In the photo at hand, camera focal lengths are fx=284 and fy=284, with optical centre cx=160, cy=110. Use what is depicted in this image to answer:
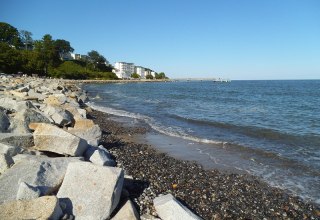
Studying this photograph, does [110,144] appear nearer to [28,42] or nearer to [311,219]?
[311,219]

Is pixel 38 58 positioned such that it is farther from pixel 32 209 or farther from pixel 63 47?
pixel 32 209

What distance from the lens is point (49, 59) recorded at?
112 m

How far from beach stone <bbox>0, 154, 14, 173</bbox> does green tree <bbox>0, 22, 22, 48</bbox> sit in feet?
396

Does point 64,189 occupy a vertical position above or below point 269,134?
above

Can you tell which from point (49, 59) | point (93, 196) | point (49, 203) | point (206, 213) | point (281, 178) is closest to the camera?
point (49, 203)

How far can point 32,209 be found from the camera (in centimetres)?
460

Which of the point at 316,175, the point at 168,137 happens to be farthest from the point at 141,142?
the point at 316,175

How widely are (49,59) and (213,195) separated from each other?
115m

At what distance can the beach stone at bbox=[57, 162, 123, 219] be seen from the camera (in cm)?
525

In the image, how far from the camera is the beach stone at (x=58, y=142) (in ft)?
23.1

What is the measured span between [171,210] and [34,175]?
277 cm

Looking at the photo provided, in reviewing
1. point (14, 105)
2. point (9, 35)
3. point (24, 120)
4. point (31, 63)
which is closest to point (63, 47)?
point (9, 35)

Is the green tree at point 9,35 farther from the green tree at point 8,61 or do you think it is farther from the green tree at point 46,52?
the green tree at point 8,61

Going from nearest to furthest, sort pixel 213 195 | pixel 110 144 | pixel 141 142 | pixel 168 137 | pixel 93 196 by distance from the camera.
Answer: pixel 93 196 → pixel 213 195 → pixel 110 144 → pixel 141 142 → pixel 168 137
